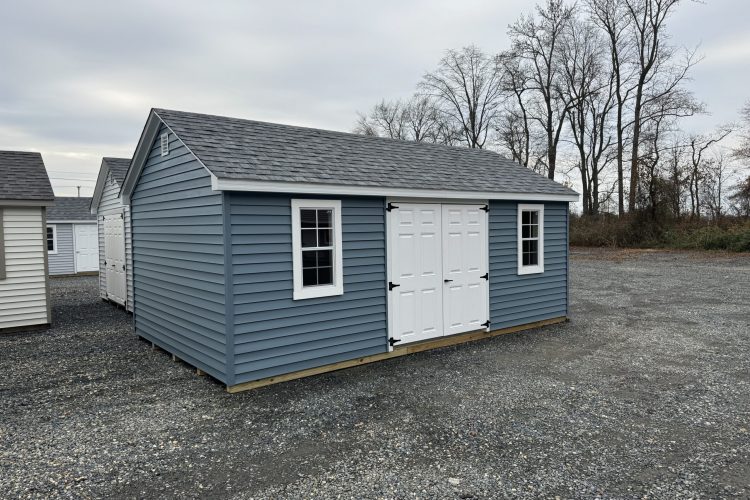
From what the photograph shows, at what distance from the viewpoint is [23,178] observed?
904 centimetres

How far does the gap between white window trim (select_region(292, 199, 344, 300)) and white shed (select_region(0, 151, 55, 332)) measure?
5.74 meters

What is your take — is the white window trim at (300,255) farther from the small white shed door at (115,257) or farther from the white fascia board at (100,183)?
the white fascia board at (100,183)

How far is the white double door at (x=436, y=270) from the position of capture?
6.66m

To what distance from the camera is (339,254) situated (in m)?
6.01

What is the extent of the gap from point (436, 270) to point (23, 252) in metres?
7.59

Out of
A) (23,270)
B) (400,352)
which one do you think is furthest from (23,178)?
(400,352)

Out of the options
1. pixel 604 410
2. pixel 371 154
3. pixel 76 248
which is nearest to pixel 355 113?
pixel 76 248

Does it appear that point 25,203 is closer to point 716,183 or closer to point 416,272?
point 416,272

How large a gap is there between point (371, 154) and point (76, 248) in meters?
17.1

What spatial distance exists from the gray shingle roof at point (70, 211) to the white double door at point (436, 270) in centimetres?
1635

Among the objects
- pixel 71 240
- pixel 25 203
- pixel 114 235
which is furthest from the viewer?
pixel 71 240

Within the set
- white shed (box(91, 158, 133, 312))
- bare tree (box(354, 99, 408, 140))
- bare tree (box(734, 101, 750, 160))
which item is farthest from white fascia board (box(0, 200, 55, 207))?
bare tree (box(734, 101, 750, 160))

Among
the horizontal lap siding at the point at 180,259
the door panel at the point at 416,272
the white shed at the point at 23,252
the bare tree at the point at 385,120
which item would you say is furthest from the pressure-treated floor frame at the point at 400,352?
the bare tree at the point at 385,120

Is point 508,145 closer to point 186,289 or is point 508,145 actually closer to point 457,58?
point 457,58
